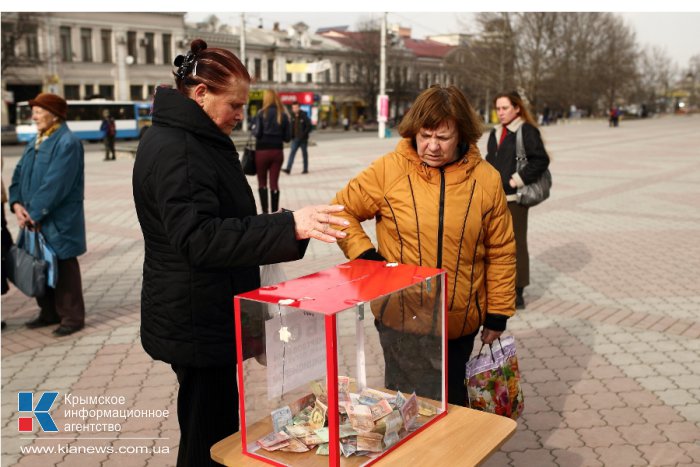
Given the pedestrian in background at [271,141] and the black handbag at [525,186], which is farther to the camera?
the pedestrian in background at [271,141]

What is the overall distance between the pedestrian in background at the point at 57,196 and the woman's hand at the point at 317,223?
364 cm

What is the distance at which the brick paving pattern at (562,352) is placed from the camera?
12.3 ft

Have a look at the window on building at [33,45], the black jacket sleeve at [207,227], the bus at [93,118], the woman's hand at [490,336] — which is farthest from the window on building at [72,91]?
the black jacket sleeve at [207,227]

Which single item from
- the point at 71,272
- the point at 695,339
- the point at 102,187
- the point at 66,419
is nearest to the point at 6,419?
the point at 66,419

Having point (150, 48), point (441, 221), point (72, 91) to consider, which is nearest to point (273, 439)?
point (441, 221)

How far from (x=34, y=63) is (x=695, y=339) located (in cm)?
4682

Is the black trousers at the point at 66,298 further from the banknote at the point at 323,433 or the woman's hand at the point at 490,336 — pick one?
the banknote at the point at 323,433

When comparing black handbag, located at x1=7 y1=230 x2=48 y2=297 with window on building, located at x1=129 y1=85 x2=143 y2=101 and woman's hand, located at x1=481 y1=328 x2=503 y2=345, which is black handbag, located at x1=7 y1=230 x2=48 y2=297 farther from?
window on building, located at x1=129 y1=85 x2=143 y2=101

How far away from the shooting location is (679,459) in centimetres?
351

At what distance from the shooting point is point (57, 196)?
16.7ft

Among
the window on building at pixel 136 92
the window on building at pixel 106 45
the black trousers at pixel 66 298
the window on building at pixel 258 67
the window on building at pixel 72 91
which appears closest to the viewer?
the black trousers at pixel 66 298

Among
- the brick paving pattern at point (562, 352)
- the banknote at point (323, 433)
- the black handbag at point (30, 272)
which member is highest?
the banknote at point (323, 433)

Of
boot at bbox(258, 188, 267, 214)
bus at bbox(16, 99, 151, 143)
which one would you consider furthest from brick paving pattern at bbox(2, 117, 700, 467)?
bus at bbox(16, 99, 151, 143)

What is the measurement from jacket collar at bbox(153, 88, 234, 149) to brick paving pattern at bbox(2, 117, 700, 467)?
2.15 meters
